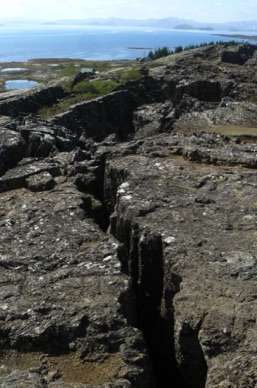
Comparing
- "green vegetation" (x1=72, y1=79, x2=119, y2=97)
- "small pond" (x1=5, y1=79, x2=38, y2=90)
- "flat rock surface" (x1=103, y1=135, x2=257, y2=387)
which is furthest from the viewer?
"small pond" (x1=5, y1=79, x2=38, y2=90)

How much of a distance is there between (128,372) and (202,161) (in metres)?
15.5

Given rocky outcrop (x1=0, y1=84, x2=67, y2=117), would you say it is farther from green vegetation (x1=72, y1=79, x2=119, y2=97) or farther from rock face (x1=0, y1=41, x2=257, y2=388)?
rock face (x1=0, y1=41, x2=257, y2=388)

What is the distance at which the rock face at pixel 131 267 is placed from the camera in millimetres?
12523

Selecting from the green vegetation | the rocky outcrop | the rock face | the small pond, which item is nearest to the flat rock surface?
the rock face

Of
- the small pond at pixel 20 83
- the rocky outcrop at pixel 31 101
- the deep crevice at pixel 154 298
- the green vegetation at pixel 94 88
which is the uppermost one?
the green vegetation at pixel 94 88

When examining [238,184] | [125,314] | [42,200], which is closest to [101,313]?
[125,314]

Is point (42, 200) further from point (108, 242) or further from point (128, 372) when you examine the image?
point (128, 372)

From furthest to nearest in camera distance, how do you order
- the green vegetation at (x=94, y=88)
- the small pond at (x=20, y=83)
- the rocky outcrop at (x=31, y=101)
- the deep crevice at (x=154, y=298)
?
the small pond at (x=20, y=83) → the green vegetation at (x=94, y=88) → the rocky outcrop at (x=31, y=101) → the deep crevice at (x=154, y=298)

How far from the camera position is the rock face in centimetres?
1252

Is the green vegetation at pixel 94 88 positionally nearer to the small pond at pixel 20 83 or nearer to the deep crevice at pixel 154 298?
the deep crevice at pixel 154 298

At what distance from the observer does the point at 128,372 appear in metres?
12.0

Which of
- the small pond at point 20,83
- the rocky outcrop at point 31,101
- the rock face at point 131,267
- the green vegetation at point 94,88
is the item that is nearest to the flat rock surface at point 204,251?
the rock face at point 131,267

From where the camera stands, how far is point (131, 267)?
18.9 meters

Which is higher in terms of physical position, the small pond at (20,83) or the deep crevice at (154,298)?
the small pond at (20,83)
